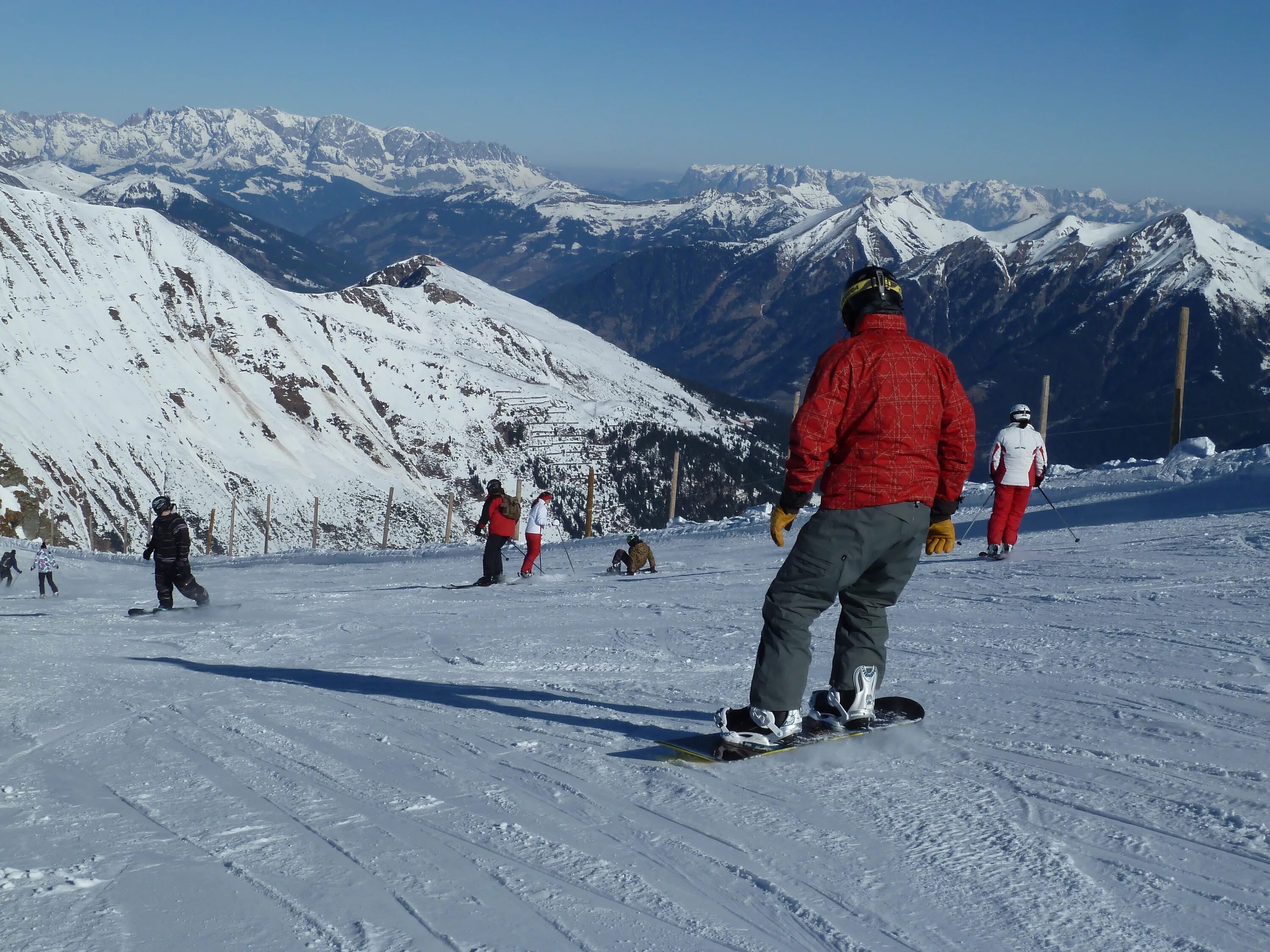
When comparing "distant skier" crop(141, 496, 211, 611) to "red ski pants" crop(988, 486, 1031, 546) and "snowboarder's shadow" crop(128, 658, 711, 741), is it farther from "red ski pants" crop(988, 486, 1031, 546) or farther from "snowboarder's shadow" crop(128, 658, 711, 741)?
"red ski pants" crop(988, 486, 1031, 546)

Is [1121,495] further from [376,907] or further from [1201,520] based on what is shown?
[376,907]

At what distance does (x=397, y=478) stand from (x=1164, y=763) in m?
124

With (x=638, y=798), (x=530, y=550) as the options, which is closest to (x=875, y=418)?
(x=638, y=798)

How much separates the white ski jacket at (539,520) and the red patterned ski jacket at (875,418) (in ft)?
38.2

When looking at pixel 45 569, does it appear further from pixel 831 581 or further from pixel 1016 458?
pixel 831 581

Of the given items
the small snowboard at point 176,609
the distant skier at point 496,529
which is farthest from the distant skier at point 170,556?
the distant skier at point 496,529

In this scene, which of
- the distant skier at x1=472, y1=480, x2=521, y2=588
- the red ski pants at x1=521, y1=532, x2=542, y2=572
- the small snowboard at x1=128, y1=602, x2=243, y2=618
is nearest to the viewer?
the small snowboard at x1=128, y1=602, x2=243, y2=618

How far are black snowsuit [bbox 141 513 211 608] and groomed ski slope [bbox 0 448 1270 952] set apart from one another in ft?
13.2

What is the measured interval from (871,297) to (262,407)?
128 metres

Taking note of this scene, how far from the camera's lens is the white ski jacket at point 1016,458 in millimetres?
11797

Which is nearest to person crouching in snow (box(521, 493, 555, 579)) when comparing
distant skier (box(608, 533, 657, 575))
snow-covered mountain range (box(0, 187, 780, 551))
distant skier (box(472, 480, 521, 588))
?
distant skier (box(472, 480, 521, 588))

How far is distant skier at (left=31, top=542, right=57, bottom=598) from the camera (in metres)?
17.6

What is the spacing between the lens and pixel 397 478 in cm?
12338

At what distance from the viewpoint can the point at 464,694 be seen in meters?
5.99
